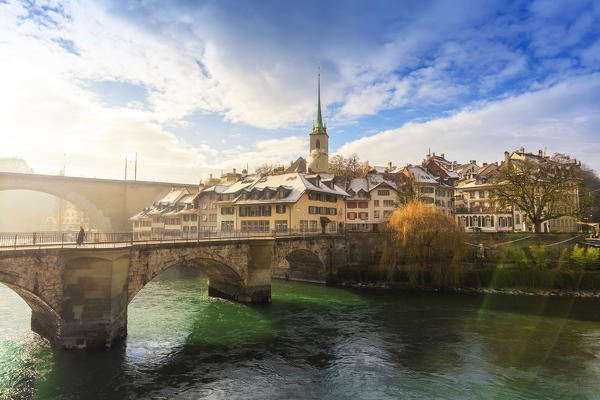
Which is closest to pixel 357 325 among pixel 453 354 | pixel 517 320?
pixel 453 354

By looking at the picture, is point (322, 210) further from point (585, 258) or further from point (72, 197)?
point (72, 197)

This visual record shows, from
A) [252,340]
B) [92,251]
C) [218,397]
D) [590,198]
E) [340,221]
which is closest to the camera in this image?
[218,397]

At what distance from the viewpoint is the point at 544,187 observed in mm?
42094

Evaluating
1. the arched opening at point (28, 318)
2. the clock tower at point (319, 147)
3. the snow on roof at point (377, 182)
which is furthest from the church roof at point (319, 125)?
the arched opening at point (28, 318)

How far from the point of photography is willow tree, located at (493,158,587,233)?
4122 centimetres

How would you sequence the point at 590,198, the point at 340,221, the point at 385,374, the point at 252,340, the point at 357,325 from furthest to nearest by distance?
1. the point at 340,221
2. the point at 590,198
3. the point at 357,325
4. the point at 252,340
5. the point at 385,374

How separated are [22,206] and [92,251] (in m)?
126

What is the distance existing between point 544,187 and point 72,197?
62872 mm

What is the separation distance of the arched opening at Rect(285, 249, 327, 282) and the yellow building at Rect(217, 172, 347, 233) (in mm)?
3101

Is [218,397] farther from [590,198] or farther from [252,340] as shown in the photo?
[590,198]

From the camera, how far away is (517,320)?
2511 centimetres

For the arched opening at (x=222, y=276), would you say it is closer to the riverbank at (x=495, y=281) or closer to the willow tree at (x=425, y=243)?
the riverbank at (x=495, y=281)

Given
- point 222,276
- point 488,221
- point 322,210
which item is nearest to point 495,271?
point 322,210

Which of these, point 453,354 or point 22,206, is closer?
point 453,354
